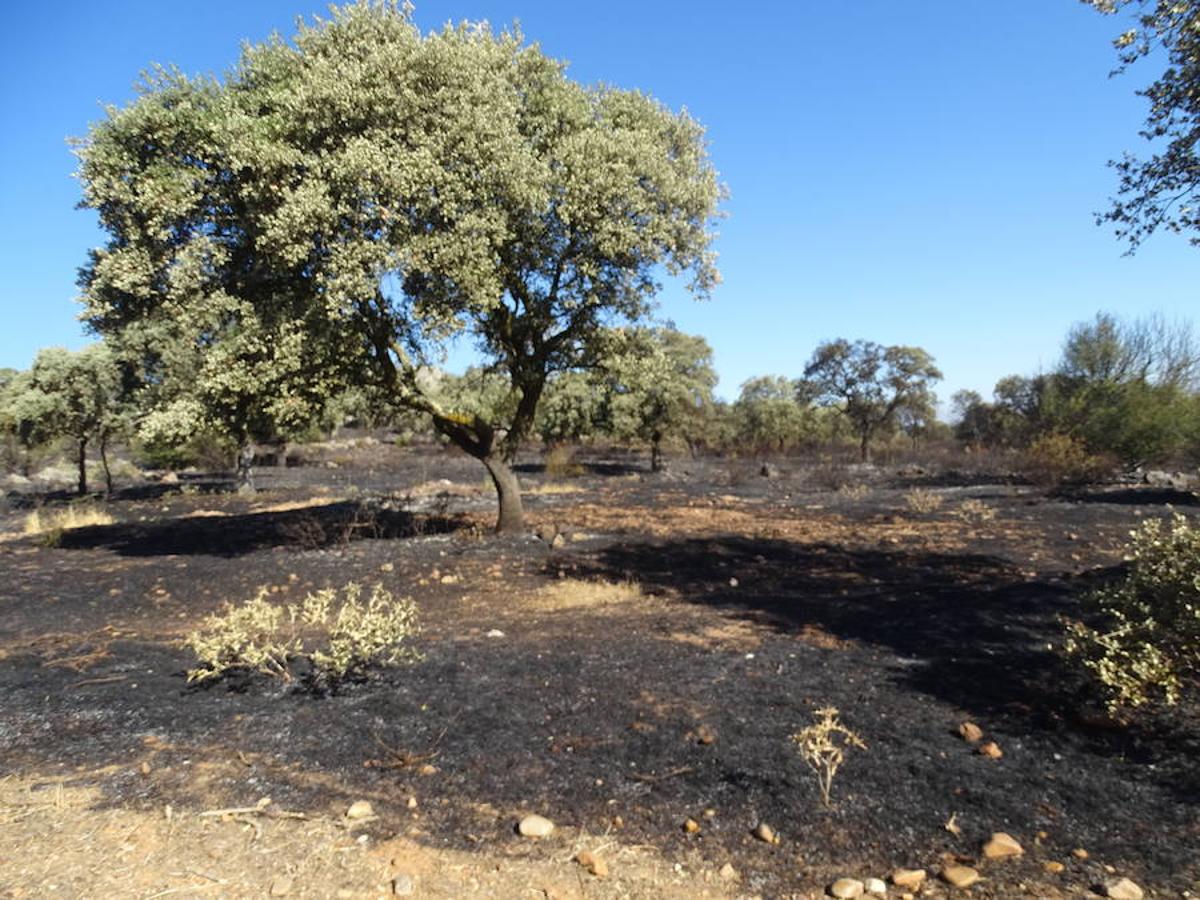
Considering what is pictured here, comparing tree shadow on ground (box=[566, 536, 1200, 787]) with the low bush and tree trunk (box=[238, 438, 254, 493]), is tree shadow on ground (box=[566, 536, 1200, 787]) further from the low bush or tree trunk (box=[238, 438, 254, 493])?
tree trunk (box=[238, 438, 254, 493])

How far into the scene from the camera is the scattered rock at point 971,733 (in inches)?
185

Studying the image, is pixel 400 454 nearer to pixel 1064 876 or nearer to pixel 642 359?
pixel 642 359

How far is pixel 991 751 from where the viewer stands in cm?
452

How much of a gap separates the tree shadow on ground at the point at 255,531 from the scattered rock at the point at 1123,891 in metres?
12.7

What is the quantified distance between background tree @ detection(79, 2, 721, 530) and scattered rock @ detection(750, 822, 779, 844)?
859cm

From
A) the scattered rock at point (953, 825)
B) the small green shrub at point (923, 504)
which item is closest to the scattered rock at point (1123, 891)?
the scattered rock at point (953, 825)

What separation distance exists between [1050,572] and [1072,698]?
5531 mm

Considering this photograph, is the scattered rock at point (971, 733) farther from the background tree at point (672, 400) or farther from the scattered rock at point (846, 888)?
the background tree at point (672, 400)

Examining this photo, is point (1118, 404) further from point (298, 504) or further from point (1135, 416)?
point (298, 504)

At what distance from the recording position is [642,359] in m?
13.5

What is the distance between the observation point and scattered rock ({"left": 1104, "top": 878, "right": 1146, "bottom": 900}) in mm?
3117

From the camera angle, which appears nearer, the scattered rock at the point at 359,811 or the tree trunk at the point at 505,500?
the scattered rock at the point at 359,811

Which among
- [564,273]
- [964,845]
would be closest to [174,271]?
[564,273]

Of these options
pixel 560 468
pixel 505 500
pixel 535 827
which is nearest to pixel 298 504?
pixel 505 500
